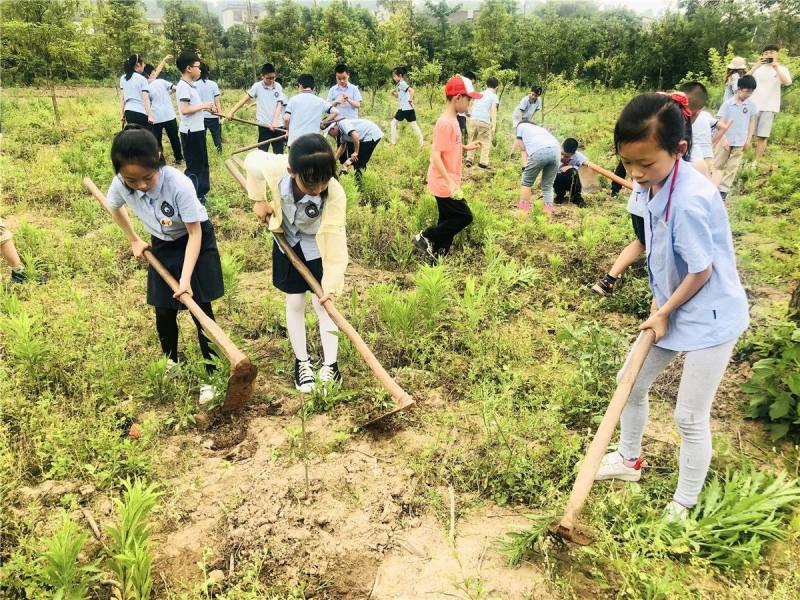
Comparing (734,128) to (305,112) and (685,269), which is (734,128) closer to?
(305,112)

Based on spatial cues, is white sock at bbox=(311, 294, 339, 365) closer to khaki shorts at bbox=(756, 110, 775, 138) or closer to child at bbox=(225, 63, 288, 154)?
child at bbox=(225, 63, 288, 154)

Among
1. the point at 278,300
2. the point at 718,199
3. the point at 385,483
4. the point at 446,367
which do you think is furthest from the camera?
the point at 278,300

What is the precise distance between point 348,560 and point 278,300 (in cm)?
246

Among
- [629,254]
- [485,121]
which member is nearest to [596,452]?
[629,254]

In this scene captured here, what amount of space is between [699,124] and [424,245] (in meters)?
2.75

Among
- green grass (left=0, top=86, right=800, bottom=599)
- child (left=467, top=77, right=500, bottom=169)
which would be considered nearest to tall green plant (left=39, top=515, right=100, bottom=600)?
green grass (left=0, top=86, right=800, bottom=599)

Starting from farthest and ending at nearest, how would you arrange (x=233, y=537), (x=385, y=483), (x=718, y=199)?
(x=385, y=483)
(x=233, y=537)
(x=718, y=199)

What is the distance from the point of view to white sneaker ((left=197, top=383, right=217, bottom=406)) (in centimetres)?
319

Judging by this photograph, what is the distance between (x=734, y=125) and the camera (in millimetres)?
6738

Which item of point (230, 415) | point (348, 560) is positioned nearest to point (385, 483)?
point (348, 560)

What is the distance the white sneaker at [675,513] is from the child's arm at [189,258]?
2671 mm

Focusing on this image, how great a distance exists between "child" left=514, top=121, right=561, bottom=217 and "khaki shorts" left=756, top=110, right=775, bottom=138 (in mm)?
4381

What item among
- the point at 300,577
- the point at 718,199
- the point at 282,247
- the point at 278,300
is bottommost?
the point at 300,577

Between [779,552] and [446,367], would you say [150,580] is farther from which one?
[779,552]
